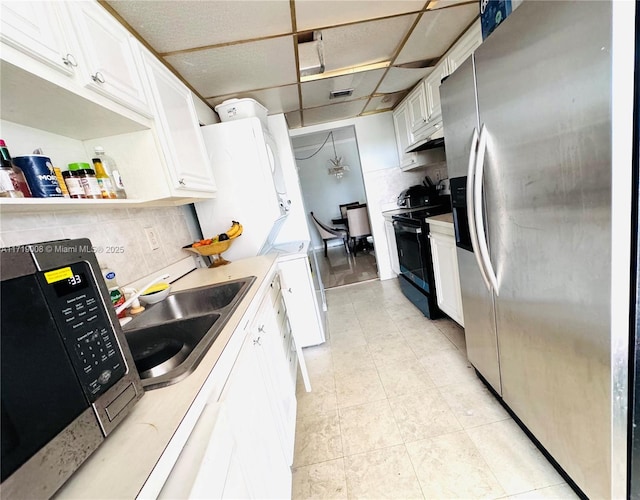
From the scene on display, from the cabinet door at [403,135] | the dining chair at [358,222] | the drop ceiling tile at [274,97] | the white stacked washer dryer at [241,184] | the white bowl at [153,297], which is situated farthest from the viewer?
the dining chair at [358,222]

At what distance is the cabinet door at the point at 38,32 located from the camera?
2.10 feet

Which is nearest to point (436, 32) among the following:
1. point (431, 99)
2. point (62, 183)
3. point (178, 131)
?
point (431, 99)

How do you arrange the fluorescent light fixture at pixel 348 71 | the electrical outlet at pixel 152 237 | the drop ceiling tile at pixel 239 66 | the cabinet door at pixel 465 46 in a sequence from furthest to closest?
1. the fluorescent light fixture at pixel 348 71
2. the cabinet door at pixel 465 46
3. the drop ceiling tile at pixel 239 66
4. the electrical outlet at pixel 152 237

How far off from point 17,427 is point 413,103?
324 cm

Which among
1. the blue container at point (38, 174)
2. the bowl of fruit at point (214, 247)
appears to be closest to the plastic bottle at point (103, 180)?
the blue container at point (38, 174)

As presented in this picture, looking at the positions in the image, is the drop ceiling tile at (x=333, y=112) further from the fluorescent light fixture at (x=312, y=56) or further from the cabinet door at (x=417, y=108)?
the fluorescent light fixture at (x=312, y=56)

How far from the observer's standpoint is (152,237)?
1509mm

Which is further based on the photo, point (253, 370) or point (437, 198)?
point (437, 198)

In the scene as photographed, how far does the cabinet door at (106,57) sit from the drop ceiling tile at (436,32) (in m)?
1.61

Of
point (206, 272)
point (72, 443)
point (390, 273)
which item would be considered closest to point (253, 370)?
point (72, 443)

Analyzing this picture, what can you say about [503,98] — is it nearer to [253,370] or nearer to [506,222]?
[506,222]

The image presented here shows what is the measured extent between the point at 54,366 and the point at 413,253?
2481mm

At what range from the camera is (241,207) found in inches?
81.0

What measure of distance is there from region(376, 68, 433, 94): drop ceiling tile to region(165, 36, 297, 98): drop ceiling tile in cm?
87
